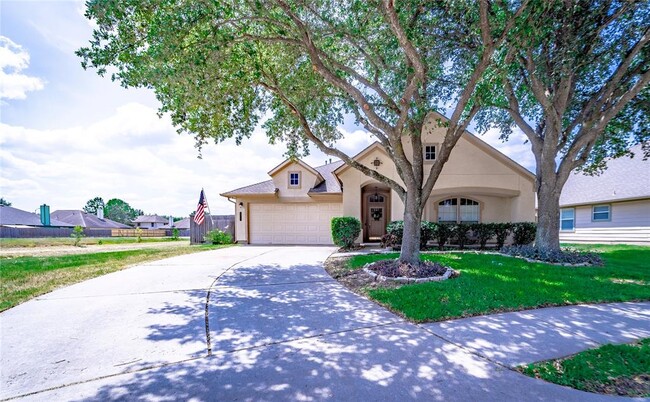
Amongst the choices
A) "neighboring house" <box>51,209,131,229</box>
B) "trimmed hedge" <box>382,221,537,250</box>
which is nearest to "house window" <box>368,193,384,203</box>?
"trimmed hedge" <box>382,221,537,250</box>

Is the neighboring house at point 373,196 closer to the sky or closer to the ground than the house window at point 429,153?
closer to the ground

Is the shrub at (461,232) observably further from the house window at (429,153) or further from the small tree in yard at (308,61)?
the small tree in yard at (308,61)

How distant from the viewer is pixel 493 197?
14.2 meters

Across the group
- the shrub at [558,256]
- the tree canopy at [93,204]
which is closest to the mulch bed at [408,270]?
the shrub at [558,256]

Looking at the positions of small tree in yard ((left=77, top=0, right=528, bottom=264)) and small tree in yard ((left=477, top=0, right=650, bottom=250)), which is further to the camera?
small tree in yard ((left=477, top=0, right=650, bottom=250))

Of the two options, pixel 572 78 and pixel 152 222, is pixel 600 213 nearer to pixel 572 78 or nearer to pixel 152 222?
pixel 572 78

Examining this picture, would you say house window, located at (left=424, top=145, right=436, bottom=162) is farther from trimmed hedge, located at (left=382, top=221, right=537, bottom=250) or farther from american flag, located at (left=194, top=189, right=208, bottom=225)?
american flag, located at (left=194, top=189, right=208, bottom=225)

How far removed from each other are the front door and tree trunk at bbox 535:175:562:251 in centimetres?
771

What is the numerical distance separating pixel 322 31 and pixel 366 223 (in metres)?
10.9

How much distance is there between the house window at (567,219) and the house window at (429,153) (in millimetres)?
12217

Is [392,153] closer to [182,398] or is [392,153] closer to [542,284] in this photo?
[542,284]

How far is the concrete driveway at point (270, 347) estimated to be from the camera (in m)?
2.54

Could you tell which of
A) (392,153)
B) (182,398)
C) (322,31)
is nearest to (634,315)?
(392,153)

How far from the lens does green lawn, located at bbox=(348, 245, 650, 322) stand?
4.59 m
